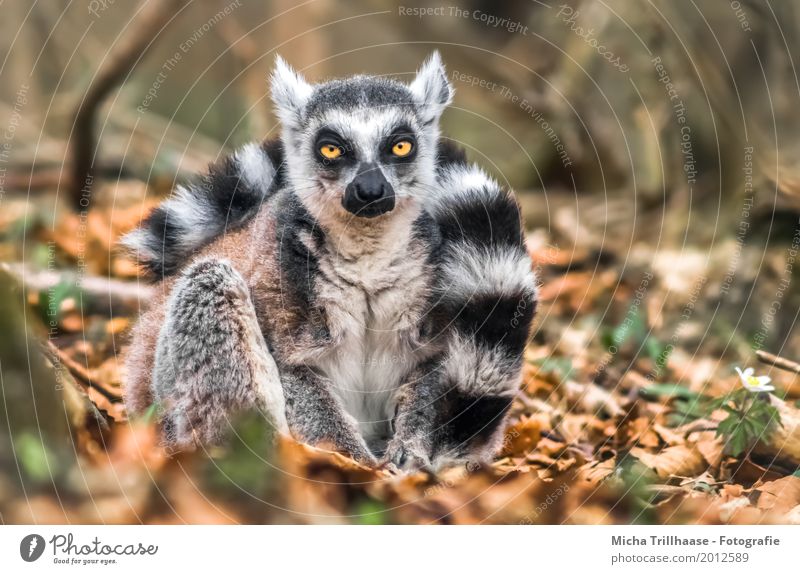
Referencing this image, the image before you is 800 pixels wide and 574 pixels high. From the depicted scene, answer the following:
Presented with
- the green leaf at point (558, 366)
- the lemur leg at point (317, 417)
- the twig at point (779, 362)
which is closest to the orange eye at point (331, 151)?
the lemur leg at point (317, 417)

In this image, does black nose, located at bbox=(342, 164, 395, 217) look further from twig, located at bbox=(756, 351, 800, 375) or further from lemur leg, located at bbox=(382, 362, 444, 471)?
twig, located at bbox=(756, 351, 800, 375)

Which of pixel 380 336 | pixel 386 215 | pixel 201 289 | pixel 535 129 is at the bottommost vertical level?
pixel 380 336

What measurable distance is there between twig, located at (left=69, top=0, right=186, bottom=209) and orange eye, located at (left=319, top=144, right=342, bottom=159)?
2372 millimetres

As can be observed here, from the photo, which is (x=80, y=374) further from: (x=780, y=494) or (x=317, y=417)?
(x=780, y=494)

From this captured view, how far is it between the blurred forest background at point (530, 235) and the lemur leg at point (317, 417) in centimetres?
9

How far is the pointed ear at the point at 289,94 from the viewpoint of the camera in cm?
395

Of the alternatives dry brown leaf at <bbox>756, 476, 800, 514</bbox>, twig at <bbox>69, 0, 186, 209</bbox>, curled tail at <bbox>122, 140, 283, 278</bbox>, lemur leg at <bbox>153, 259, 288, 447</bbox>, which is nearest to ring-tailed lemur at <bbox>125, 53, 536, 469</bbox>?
lemur leg at <bbox>153, 259, 288, 447</bbox>

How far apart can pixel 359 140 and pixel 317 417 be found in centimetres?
124

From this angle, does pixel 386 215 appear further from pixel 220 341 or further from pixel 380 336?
pixel 220 341

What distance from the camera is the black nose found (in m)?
3.54

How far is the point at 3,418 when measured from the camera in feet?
11.8

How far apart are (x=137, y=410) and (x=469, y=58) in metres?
4.12

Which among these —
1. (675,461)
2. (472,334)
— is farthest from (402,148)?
(675,461)

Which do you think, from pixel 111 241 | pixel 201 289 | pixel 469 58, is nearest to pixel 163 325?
pixel 201 289
